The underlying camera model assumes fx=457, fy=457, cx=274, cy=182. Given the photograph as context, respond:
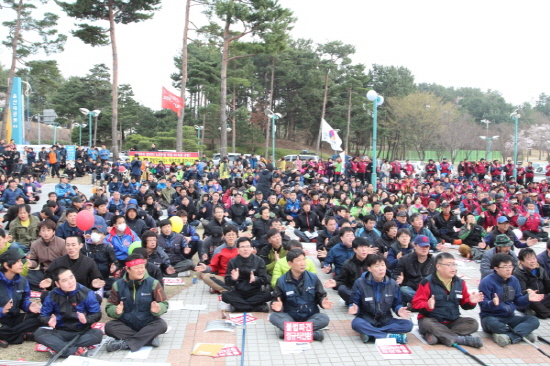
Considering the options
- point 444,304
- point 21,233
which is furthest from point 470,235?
point 21,233

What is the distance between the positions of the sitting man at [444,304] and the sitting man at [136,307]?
9.84 ft

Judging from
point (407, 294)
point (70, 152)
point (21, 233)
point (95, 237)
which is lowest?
point (407, 294)

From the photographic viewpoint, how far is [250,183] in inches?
747

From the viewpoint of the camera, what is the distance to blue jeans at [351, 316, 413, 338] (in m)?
5.27

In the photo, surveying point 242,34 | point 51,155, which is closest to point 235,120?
point 242,34

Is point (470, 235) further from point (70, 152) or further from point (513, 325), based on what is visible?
point (70, 152)

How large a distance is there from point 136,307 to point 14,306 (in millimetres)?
1425

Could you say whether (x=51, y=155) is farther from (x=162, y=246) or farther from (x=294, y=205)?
(x=162, y=246)

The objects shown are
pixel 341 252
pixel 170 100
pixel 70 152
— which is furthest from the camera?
pixel 170 100

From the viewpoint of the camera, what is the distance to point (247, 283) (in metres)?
6.35

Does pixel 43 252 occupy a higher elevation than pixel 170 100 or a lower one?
lower

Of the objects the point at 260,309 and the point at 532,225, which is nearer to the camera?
the point at 260,309

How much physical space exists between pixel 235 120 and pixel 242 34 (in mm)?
20680

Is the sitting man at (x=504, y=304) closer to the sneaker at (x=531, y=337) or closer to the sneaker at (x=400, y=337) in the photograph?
the sneaker at (x=531, y=337)
